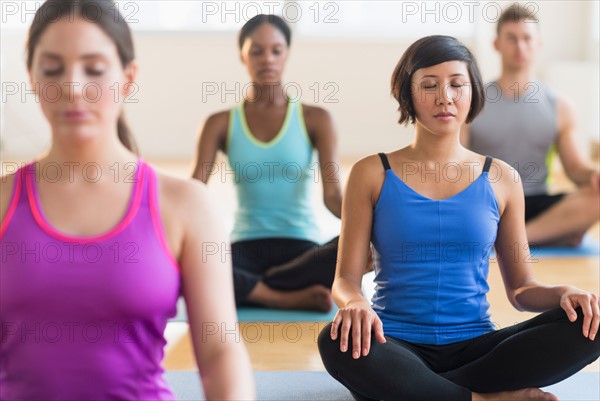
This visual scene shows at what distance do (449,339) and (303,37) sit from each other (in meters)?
5.17

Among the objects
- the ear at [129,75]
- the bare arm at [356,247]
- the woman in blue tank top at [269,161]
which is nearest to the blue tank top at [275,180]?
the woman in blue tank top at [269,161]

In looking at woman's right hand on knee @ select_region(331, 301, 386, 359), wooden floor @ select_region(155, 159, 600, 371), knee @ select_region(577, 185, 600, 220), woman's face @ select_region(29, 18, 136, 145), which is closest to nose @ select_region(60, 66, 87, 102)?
woman's face @ select_region(29, 18, 136, 145)

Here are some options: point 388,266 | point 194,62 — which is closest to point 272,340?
point 388,266

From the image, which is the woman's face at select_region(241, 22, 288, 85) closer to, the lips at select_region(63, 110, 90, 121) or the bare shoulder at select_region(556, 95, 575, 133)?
the bare shoulder at select_region(556, 95, 575, 133)

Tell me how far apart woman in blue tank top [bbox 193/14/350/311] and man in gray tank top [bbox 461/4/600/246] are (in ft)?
3.03

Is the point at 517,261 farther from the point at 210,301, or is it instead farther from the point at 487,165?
the point at 210,301

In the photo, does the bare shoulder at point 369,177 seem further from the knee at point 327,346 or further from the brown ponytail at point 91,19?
the brown ponytail at point 91,19

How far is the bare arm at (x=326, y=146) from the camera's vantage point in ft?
10.2

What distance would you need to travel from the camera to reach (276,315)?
10.0 feet

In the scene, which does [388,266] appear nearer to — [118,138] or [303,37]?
[118,138]

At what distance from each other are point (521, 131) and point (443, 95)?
6.51 ft

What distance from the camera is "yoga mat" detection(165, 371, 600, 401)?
236 cm

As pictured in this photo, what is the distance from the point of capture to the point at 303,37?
705cm

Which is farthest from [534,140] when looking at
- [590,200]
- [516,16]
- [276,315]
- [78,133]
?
[78,133]
